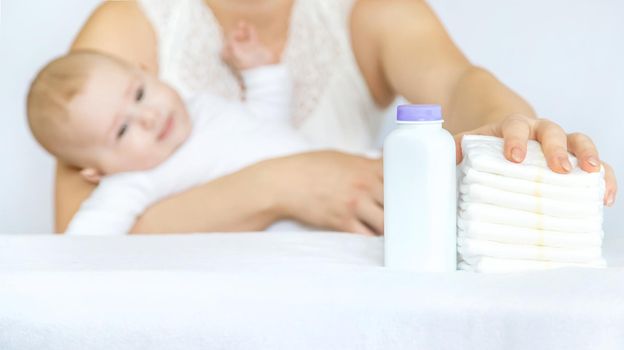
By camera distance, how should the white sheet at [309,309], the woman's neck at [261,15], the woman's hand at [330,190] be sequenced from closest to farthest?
the white sheet at [309,309] → the woman's hand at [330,190] → the woman's neck at [261,15]

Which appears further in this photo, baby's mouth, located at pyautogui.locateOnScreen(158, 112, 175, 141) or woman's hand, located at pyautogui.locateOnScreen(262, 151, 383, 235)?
baby's mouth, located at pyautogui.locateOnScreen(158, 112, 175, 141)

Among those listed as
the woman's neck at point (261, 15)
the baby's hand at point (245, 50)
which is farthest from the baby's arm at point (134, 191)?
the woman's neck at point (261, 15)

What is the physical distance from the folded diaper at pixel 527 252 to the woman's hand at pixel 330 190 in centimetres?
51

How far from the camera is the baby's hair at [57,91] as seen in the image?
1.50 metres

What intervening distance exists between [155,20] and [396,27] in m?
0.50

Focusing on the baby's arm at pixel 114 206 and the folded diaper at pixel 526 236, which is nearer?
the folded diaper at pixel 526 236

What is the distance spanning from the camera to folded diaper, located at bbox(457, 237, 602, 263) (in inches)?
29.0

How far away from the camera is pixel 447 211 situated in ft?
2.44

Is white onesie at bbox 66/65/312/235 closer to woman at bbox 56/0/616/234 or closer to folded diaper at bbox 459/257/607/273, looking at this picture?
woman at bbox 56/0/616/234

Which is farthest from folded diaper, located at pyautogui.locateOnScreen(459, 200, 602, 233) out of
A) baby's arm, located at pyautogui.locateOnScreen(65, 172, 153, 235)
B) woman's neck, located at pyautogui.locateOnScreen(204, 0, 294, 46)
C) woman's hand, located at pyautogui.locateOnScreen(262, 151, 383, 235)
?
woman's neck, located at pyautogui.locateOnScreen(204, 0, 294, 46)

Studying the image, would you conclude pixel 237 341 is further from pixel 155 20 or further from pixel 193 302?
pixel 155 20

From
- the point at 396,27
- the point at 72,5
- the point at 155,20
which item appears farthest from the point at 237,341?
the point at 72,5

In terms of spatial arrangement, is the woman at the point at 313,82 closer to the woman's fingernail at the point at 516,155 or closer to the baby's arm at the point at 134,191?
the baby's arm at the point at 134,191

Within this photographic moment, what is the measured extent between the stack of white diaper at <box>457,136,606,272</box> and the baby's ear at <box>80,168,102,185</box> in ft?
3.22
